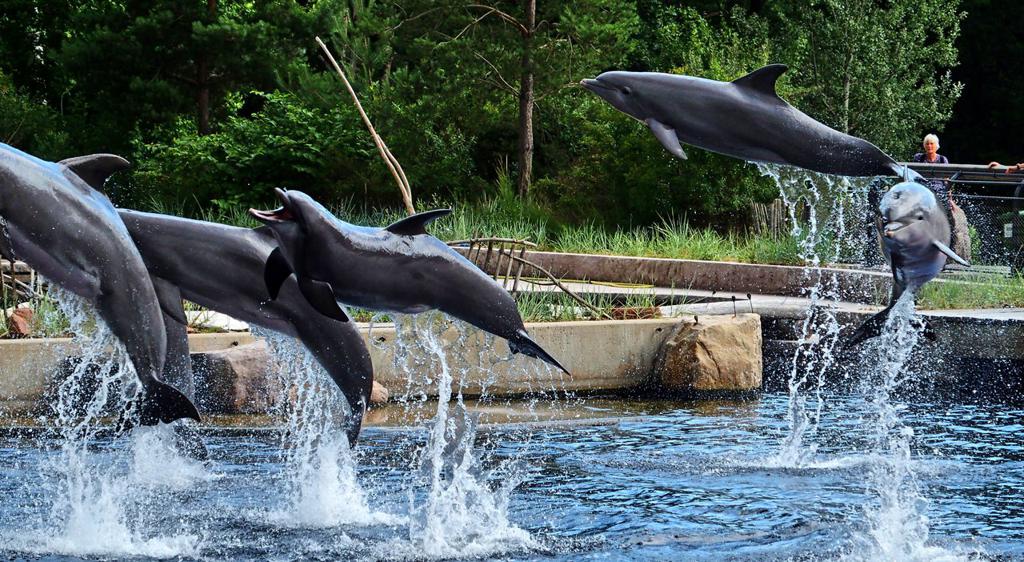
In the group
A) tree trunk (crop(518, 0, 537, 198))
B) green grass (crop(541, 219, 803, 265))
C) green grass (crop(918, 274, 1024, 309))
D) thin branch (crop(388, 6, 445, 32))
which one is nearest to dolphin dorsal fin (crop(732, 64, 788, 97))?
green grass (crop(918, 274, 1024, 309))

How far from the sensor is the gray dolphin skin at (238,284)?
7387 millimetres

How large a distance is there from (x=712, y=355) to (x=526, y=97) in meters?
11.6

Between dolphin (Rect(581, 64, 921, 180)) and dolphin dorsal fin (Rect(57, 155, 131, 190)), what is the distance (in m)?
2.44

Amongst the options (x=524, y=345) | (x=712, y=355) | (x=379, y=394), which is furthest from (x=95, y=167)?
(x=712, y=355)

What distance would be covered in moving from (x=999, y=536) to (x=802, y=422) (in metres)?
3.14

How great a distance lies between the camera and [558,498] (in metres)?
8.63

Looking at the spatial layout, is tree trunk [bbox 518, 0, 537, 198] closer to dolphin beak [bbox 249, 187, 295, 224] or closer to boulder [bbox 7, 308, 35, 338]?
boulder [bbox 7, 308, 35, 338]

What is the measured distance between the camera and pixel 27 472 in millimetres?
9242

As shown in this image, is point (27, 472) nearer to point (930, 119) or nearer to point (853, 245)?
point (853, 245)

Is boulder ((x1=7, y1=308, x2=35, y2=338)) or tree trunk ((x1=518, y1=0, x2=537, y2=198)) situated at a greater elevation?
tree trunk ((x1=518, y1=0, x2=537, y2=198))

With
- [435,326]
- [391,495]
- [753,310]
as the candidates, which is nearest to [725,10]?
[753,310]

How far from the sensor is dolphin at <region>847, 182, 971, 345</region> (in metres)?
7.56

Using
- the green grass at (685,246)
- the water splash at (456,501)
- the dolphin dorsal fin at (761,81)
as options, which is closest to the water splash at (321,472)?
the water splash at (456,501)

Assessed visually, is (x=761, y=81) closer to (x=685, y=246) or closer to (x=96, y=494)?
(x=96, y=494)
